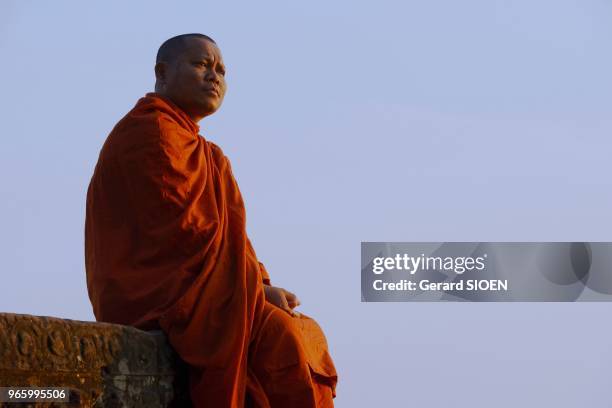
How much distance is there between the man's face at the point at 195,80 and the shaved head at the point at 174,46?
20 mm

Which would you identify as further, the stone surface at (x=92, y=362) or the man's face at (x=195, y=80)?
the man's face at (x=195, y=80)

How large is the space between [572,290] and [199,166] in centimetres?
1050

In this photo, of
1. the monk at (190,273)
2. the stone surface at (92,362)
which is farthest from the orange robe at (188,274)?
the stone surface at (92,362)

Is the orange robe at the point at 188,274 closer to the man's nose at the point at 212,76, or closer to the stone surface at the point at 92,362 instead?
the stone surface at the point at 92,362

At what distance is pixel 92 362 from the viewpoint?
4.91 meters

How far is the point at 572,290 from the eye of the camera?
15.4 m

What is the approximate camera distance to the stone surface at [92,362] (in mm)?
4570

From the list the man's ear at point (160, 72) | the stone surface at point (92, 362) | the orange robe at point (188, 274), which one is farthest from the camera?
the man's ear at point (160, 72)

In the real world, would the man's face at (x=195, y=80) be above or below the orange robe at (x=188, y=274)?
above

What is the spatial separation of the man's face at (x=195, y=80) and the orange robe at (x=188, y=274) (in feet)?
0.94

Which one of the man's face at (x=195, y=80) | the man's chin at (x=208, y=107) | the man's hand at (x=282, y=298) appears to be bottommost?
the man's hand at (x=282, y=298)

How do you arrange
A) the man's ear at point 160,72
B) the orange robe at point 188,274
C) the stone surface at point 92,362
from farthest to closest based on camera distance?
the man's ear at point 160,72 → the orange robe at point 188,274 → the stone surface at point 92,362

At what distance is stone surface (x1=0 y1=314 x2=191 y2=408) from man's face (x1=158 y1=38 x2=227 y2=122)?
4.48 ft

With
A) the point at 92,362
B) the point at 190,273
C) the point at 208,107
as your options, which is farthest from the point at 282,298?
the point at 92,362
